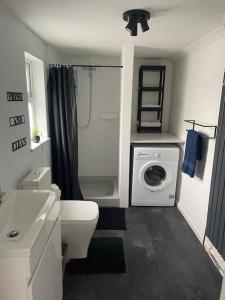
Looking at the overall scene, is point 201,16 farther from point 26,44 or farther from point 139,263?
point 139,263

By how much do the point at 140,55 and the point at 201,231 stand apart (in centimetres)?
249

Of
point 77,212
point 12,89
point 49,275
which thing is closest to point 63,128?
point 12,89

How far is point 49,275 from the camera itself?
128 cm

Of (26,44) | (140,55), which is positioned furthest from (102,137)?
(26,44)

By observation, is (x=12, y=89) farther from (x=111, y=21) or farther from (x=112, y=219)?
(x=112, y=219)

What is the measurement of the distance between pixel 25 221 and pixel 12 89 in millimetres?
1019

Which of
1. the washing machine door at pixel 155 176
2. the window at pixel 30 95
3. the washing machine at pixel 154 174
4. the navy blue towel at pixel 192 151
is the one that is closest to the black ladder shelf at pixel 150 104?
the washing machine at pixel 154 174

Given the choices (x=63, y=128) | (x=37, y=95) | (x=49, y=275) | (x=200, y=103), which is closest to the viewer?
(x=49, y=275)

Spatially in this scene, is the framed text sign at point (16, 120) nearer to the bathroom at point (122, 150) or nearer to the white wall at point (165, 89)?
the bathroom at point (122, 150)

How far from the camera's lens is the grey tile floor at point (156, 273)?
5.92 feet

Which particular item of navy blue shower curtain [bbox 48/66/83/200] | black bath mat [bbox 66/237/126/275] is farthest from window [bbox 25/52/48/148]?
black bath mat [bbox 66/237/126/275]

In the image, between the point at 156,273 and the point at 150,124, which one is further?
the point at 150,124

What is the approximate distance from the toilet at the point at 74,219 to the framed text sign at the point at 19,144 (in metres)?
0.29

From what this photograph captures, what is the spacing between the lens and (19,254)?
0.95 m
